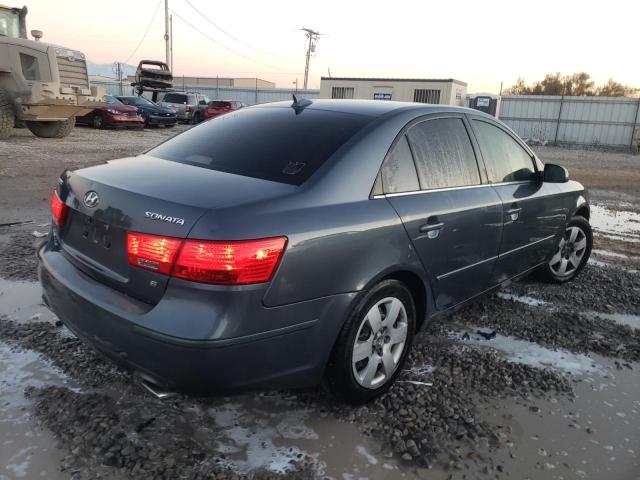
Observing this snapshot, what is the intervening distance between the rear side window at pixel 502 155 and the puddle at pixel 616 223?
3.54 m

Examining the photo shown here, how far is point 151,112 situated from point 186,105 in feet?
14.1

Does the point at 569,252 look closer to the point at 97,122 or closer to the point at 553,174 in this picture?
the point at 553,174

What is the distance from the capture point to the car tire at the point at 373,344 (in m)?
2.50

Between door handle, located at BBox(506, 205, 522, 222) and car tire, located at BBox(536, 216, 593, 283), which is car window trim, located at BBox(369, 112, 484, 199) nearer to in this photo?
door handle, located at BBox(506, 205, 522, 222)

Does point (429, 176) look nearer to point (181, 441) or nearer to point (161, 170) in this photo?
point (161, 170)

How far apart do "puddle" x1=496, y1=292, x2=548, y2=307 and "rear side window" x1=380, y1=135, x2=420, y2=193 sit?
2.02 metres

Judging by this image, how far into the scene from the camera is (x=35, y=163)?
10.1m

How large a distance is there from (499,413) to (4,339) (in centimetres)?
296

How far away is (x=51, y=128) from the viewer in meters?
14.7

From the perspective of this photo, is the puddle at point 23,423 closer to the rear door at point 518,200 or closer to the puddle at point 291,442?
the puddle at point 291,442

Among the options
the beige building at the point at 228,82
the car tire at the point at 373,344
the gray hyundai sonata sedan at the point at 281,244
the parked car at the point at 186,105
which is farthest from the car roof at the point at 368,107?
the beige building at the point at 228,82

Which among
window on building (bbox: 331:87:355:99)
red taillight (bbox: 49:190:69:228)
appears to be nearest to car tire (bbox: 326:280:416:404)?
red taillight (bbox: 49:190:69:228)

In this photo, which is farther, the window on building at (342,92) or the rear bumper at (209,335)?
the window on building at (342,92)

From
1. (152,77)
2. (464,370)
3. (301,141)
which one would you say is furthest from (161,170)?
(152,77)
